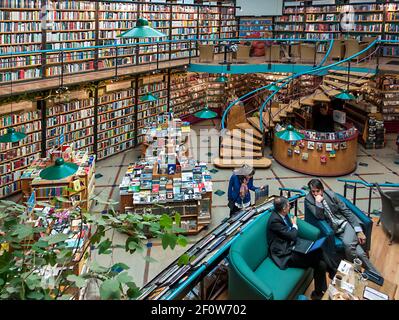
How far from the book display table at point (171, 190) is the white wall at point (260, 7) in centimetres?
1056

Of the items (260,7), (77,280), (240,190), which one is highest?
(260,7)

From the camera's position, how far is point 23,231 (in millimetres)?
1777

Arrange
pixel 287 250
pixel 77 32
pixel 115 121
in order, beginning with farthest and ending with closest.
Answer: pixel 115 121 → pixel 77 32 → pixel 287 250

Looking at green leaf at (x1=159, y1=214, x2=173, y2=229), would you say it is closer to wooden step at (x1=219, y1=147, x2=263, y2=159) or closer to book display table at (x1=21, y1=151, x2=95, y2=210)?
book display table at (x1=21, y1=151, x2=95, y2=210)

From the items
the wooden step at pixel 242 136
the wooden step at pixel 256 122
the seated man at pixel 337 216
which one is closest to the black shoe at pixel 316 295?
the seated man at pixel 337 216

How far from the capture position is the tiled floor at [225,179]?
6.42 metres

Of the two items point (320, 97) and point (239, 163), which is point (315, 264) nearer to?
point (239, 163)

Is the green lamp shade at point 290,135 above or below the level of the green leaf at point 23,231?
below

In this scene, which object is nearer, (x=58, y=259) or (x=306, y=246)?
(x=58, y=259)

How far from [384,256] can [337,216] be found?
2.41 ft

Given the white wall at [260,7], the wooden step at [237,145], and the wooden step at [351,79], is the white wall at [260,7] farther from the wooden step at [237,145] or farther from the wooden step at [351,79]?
the wooden step at [237,145]

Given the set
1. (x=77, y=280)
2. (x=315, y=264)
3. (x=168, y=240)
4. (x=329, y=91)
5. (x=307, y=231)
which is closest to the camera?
(x=77, y=280)

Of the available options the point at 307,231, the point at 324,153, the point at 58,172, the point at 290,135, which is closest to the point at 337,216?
the point at 307,231
